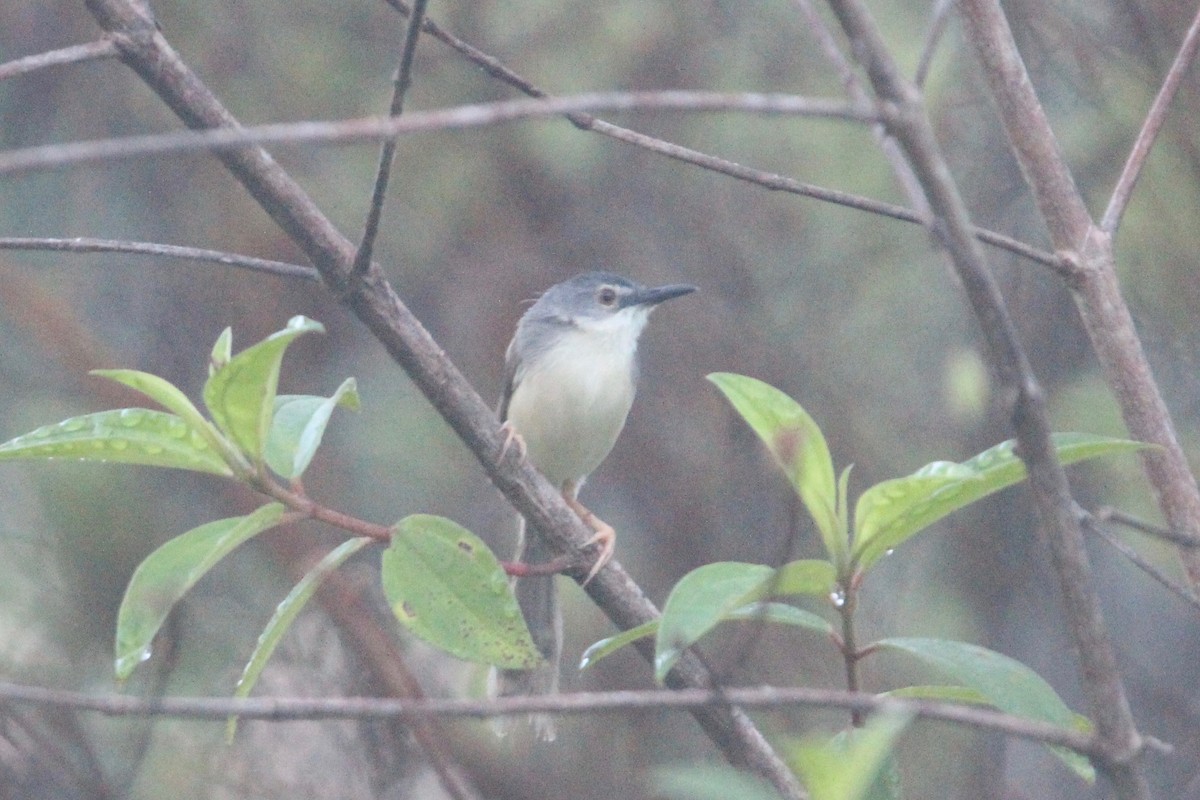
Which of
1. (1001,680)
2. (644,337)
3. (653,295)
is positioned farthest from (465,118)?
(644,337)

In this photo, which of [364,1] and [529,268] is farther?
[364,1]

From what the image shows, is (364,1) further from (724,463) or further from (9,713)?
(9,713)

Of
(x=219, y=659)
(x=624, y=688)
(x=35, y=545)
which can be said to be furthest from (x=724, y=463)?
(x=35, y=545)

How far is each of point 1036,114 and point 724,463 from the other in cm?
321

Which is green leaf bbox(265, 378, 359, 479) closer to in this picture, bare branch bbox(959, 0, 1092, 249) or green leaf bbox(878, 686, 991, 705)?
green leaf bbox(878, 686, 991, 705)

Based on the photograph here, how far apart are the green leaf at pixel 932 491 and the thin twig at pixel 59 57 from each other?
1273 millimetres

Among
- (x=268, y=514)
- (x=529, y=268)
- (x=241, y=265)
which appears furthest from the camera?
(x=529, y=268)

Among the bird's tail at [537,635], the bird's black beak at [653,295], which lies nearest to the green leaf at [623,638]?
the bird's tail at [537,635]

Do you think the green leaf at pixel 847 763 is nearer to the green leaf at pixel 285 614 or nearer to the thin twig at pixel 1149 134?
the green leaf at pixel 285 614

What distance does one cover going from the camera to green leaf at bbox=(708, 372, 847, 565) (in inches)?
78.3

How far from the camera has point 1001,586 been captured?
4930mm

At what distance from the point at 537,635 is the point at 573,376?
0.96 meters

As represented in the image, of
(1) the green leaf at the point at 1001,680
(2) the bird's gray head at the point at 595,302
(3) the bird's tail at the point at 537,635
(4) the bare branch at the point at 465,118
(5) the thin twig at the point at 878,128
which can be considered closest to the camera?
(4) the bare branch at the point at 465,118

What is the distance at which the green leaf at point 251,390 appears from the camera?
190 centimetres
